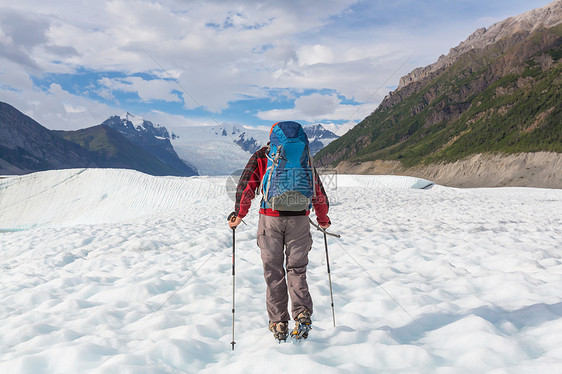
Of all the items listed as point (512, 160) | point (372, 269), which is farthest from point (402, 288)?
point (512, 160)

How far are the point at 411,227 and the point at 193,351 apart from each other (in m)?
9.83

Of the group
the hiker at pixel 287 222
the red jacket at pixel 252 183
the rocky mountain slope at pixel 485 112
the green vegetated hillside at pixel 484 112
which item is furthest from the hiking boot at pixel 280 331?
the rocky mountain slope at pixel 485 112

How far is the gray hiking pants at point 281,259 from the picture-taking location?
14.2 ft

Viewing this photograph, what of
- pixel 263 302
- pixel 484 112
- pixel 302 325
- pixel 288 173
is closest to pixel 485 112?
pixel 484 112

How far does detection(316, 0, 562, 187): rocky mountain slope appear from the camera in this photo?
9900cm

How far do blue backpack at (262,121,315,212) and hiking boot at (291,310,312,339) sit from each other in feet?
4.09

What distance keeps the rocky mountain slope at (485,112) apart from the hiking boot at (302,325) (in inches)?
4063

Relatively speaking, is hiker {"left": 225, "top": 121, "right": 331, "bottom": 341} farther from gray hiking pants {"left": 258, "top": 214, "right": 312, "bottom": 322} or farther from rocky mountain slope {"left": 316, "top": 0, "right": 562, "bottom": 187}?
rocky mountain slope {"left": 316, "top": 0, "right": 562, "bottom": 187}

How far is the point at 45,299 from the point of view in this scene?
6293 mm

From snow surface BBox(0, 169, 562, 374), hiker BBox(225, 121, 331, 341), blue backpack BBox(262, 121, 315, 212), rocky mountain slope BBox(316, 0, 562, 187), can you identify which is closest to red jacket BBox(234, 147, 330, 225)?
hiker BBox(225, 121, 331, 341)

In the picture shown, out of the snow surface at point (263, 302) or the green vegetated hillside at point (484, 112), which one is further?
the green vegetated hillside at point (484, 112)

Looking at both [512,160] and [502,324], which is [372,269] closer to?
[502,324]

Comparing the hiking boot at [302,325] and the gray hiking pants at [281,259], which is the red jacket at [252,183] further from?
the hiking boot at [302,325]

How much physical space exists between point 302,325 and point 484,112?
14282cm
